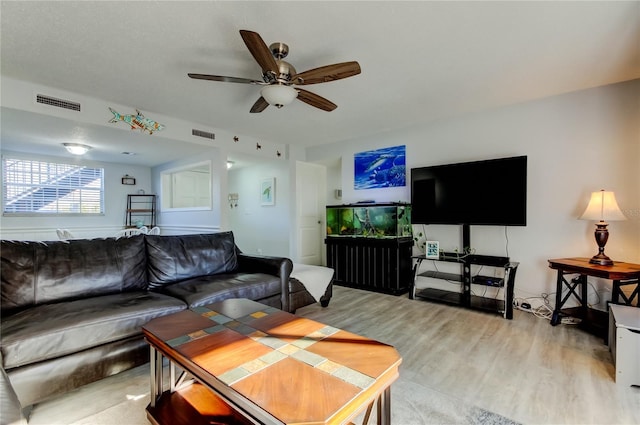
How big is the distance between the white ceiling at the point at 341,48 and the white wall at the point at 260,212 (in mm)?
2433

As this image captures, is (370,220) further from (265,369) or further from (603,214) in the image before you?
(265,369)

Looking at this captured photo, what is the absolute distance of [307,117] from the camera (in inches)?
157

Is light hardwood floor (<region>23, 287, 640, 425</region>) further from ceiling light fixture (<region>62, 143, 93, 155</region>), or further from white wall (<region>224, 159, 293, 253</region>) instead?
ceiling light fixture (<region>62, 143, 93, 155</region>)

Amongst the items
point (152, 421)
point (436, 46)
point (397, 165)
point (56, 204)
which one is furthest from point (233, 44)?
point (56, 204)

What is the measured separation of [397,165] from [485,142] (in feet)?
4.00

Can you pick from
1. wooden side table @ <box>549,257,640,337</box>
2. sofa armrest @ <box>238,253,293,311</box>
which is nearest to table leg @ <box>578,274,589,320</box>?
wooden side table @ <box>549,257,640,337</box>

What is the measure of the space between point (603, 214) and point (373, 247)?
8.00 feet

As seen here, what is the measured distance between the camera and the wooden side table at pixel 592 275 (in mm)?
2417

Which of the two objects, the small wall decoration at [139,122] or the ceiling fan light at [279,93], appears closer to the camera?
the ceiling fan light at [279,93]

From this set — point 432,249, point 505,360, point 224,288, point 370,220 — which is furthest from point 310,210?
point 505,360

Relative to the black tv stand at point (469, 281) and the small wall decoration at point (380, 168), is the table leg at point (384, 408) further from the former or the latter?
the small wall decoration at point (380, 168)

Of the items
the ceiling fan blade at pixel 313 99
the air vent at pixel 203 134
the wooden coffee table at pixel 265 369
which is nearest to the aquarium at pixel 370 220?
the ceiling fan blade at pixel 313 99

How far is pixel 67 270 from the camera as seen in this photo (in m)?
2.12

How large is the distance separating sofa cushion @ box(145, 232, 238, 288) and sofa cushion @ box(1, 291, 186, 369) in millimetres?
500
